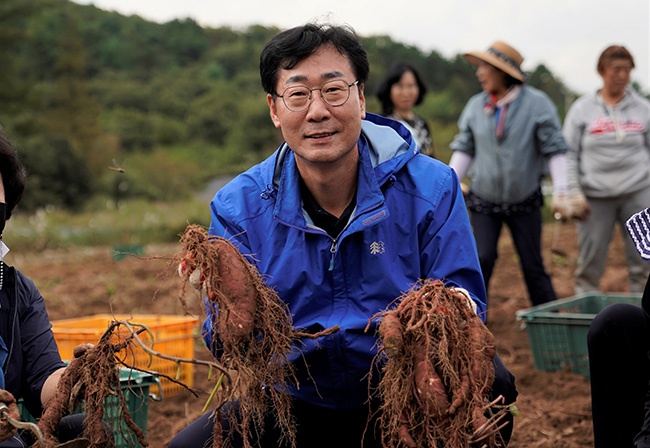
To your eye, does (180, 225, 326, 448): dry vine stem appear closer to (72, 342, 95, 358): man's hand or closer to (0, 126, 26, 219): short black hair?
(72, 342, 95, 358): man's hand

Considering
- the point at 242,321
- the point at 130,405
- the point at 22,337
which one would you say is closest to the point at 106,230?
the point at 130,405

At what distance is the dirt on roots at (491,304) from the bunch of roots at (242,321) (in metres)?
0.09

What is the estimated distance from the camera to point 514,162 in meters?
4.98

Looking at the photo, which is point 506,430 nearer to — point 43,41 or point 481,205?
point 481,205

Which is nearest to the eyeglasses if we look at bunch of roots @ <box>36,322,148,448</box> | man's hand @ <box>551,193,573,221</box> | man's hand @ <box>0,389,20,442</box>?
bunch of roots @ <box>36,322,148,448</box>

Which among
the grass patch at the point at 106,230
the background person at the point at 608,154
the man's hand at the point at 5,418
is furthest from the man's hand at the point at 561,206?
the grass patch at the point at 106,230

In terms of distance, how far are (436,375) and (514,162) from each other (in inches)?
129

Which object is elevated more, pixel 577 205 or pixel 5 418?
pixel 5 418

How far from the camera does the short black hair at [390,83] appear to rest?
538 centimetres

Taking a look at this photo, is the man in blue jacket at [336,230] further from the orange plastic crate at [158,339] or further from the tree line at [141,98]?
the tree line at [141,98]

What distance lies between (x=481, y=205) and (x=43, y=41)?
170 feet

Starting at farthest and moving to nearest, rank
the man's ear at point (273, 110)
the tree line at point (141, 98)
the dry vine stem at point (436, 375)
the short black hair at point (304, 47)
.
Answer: the tree line at point (141, 98), the man's ear at point (273, 110), the short black hair at point (304, 47), the dry vine stem at point (436, 375)

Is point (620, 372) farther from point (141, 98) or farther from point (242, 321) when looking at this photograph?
point (141, 98)

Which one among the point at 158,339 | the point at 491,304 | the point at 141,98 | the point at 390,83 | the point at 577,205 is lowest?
the point at 491,304
